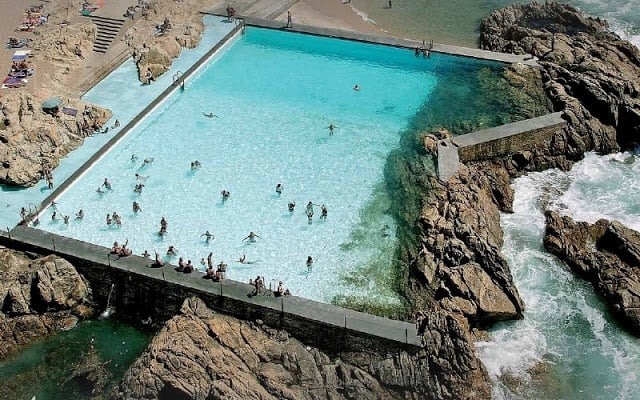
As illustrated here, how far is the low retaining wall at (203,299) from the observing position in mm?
21547

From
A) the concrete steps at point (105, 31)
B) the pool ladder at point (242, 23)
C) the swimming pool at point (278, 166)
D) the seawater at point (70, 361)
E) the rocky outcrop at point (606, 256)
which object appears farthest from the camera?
the pool ladder at point (242, 23)

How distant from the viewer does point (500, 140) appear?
3039cm

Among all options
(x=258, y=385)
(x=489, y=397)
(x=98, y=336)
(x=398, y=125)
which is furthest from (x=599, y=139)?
(x=98, y=336)

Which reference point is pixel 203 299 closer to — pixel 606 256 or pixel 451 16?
pixel 606 256

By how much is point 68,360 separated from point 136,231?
5.57 metres

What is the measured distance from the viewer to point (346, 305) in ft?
74.8

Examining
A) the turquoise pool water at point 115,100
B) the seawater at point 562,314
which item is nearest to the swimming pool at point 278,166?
the turquoise pool water at point 115,100

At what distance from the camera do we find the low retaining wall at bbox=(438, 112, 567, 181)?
1176 inches

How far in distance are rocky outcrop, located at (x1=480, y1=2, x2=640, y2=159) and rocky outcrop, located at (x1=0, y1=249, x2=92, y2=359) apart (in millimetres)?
21466

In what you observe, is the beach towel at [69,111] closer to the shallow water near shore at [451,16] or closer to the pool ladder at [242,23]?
the pool ladder at [242,23]

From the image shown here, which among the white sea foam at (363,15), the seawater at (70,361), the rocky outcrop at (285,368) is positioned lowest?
the seawater at (70,361)

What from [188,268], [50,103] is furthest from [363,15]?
[188,268]

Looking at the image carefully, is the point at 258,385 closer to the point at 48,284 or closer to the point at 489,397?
the point at 489,397

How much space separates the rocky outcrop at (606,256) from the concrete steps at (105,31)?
2522 cm
